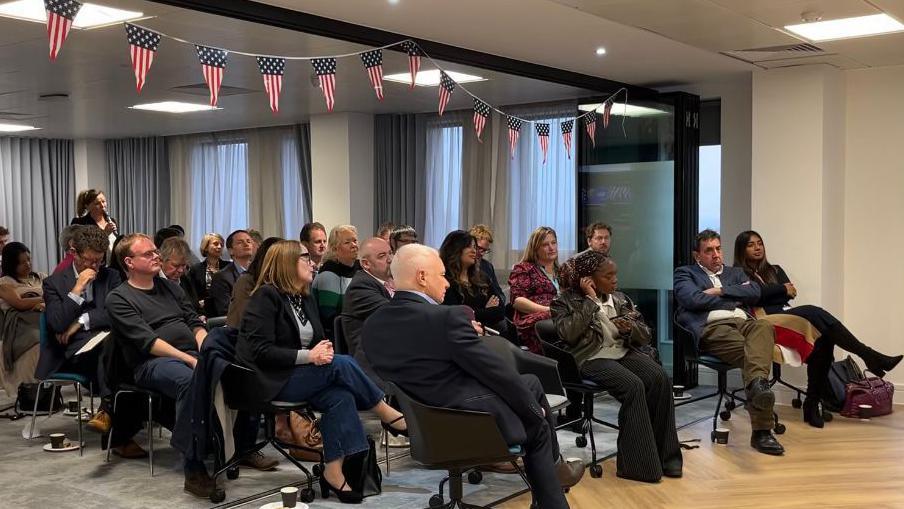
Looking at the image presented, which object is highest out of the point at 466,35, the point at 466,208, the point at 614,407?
the point at 466,35

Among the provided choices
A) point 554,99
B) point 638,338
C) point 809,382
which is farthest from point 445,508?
point 554,99

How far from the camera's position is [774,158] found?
717 cm

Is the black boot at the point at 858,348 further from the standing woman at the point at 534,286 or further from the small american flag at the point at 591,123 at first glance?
the small american flag at the point at 591,123

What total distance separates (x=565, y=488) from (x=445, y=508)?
0.81m

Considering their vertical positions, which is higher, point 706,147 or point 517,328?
point 706,147

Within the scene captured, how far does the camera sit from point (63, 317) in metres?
5.45

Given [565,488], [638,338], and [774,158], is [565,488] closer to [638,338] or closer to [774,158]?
[638,338]

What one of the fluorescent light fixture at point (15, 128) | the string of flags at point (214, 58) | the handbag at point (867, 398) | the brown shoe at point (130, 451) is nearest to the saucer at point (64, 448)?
the brown shoe at point (130, 451)

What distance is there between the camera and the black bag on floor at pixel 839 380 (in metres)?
6.73

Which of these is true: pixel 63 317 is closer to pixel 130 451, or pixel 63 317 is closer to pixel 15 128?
pixel 130 451

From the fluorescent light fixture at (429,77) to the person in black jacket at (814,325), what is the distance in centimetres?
239

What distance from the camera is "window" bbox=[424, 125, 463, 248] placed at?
10250mm

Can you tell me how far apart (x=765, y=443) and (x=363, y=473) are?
8.11 feet

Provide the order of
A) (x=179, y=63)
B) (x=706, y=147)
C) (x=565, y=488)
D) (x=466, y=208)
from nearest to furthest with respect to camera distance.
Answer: (x=565, y=488) → (x=179, y=63) → (x=706, y=147) → (x=466, y=208)
